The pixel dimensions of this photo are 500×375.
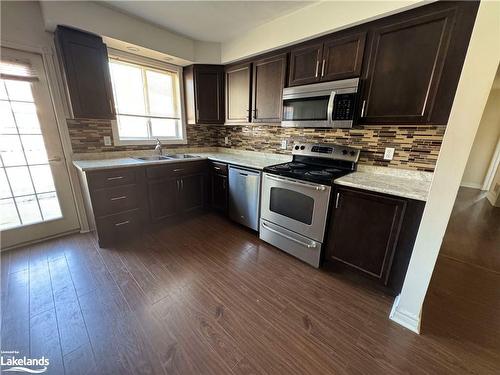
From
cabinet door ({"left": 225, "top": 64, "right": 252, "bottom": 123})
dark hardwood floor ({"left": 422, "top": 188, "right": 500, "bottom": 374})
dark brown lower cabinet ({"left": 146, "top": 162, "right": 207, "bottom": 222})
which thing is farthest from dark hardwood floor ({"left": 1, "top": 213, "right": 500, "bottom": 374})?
cabinet door ({"left": 225, "top": 64, "right": 252, "bottom": 123})

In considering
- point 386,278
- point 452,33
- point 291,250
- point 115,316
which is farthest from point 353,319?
point 452,33

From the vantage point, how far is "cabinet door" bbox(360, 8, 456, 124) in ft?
4.83

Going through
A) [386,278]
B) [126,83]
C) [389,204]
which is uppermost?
[126,83]

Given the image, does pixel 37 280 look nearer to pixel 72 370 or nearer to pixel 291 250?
pixel 72 370

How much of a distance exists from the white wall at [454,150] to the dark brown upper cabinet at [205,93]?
2649 millimetres

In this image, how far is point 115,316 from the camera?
1.47m

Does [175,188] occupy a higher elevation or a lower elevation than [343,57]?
lower

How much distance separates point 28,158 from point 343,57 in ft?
11.2

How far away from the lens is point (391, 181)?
1794 mm

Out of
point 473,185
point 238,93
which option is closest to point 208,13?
point 238,93

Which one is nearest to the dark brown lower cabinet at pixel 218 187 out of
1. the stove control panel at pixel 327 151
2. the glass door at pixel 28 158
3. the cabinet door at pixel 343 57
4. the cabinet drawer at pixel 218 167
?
the cabinet drawer at pixel 218 167

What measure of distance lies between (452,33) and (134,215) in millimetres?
3344

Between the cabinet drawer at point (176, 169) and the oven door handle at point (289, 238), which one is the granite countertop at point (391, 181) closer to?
the oven door handle at point (289, 238)

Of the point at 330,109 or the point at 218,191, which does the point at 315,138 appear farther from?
the point at 218,191
